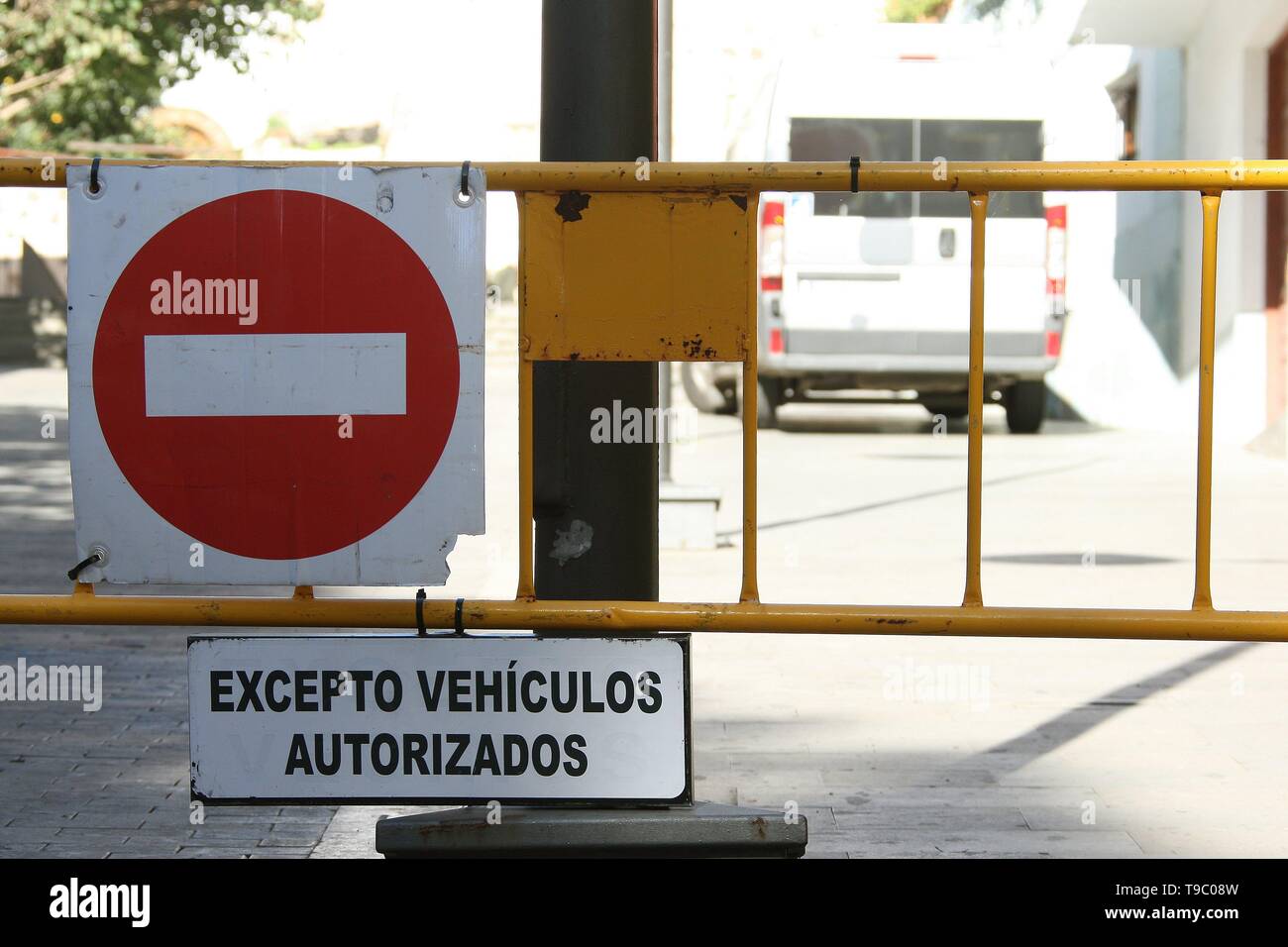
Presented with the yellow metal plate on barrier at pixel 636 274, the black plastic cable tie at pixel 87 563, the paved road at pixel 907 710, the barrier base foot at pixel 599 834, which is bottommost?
the paved road at pixel 907 710

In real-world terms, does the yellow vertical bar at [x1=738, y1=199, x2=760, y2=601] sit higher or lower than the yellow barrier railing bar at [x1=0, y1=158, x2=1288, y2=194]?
lower

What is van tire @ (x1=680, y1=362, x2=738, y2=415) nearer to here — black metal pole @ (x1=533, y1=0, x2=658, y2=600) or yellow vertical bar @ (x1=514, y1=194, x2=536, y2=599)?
black metal pole @ (x1=533, y1=0, x2=658, y2=600)

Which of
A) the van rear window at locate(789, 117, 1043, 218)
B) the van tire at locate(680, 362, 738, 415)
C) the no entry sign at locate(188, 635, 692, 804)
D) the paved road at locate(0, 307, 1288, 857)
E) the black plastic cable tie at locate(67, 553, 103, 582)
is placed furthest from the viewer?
the van tire at locate(680, 362, 738, 415)

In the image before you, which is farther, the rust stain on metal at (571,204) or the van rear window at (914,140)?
the van rear window at (914,140)

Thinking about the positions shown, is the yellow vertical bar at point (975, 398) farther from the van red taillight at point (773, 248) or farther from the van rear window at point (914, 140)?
the van rear window at point (914, 140)

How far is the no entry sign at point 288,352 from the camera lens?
3199mm

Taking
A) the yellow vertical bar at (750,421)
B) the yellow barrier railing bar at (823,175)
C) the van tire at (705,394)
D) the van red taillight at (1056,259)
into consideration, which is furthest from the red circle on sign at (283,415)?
the van tire at (705,394)

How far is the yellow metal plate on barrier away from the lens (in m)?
3.26

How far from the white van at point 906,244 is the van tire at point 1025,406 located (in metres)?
0.02

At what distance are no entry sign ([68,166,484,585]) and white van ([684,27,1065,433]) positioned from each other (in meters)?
11.7

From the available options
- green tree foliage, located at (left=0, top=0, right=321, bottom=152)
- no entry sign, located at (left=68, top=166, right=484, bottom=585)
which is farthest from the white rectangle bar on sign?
green tree foliage, located at (left=0, top=0, right=321, bottom=152)

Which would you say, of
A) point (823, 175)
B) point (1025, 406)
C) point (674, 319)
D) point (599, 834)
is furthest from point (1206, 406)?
point (1025, 406)
